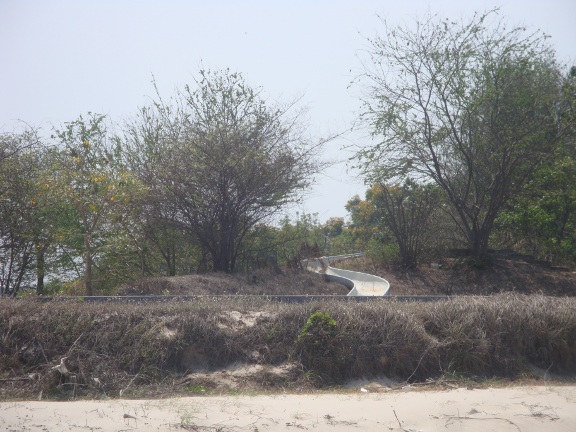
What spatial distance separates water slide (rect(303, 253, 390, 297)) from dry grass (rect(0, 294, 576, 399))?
8488 mm

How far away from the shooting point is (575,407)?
28.6 feet

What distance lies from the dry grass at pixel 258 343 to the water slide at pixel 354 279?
8488 mm

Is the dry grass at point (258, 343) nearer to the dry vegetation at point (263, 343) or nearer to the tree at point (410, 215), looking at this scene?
the dry vegetation at point (263, 343)

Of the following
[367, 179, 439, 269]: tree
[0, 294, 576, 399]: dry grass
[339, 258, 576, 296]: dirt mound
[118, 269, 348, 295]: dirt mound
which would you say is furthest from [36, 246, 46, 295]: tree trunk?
[367, 179, 439, 269]: tree

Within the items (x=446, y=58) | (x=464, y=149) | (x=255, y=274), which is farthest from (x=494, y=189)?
(x=255, y=274)

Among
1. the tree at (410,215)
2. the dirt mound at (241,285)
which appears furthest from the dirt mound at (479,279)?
the dirt mound at (241,285)

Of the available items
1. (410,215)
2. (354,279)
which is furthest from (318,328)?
(410,215)

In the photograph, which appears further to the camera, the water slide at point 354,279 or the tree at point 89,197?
the water slide at point 354,279

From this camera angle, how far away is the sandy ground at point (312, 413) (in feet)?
24.4

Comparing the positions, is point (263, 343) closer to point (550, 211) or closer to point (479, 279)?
point (479, 279)

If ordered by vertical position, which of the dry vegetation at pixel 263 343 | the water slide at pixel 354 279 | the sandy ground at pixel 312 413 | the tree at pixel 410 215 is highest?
the tree at pixel 410 215

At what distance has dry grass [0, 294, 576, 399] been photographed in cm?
944

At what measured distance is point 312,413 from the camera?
802 cm

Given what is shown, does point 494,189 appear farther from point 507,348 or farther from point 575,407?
point 575,407
